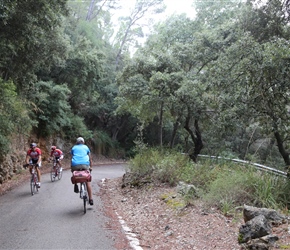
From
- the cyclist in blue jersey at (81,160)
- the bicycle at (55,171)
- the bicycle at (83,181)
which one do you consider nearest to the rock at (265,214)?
the bicycle at (83,181)

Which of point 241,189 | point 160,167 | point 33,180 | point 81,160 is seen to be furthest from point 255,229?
point 33,180

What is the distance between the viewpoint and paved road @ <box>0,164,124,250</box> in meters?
5.99

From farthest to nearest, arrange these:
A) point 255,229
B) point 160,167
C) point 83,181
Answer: point 160,167 < point 83,181 < point 255,229

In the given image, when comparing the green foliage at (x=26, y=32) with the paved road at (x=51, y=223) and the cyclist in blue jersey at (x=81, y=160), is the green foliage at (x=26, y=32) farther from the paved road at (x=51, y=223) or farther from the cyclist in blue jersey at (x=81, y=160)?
the paved road at (x=51, y=223)

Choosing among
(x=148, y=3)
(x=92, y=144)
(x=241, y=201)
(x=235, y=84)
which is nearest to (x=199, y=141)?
(x=235, y=84)

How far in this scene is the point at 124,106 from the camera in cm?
→ 2394

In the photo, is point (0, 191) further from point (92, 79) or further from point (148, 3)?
point (148, 3)

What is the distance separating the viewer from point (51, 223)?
7.41 meters

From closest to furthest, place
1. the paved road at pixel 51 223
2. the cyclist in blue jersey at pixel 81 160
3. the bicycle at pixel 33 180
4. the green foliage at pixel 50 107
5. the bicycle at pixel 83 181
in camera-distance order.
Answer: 1. the paved road at pixel 51 223
2. the bicycle at pixel 83 181
3. the cyclist in blue jersey at pixel 81 160
4. the bicycle at pixel 33 180
5. the green foliage at pixel 50 107

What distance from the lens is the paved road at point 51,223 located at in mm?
5992

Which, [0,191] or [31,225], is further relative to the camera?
[0,191]

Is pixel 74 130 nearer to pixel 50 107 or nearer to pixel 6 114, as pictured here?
pixel 50 107

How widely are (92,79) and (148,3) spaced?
20.1m

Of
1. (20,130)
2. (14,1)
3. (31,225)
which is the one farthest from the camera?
(20,130)
